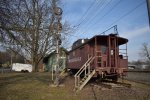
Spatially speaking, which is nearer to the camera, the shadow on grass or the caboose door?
the caboose door

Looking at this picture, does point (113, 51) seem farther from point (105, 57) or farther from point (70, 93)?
point (70, 93)

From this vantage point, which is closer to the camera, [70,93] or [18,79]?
[70,93]

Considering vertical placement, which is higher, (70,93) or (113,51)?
(113,51)

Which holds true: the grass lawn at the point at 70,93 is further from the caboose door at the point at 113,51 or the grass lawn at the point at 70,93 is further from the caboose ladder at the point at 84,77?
the caboose door at the point at 113,51

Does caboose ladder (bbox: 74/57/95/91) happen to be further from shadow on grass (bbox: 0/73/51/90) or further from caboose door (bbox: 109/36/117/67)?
shadow on grass (bbox: 0/73/51/90)

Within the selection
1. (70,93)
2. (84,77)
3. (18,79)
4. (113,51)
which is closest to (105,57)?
(113,51)

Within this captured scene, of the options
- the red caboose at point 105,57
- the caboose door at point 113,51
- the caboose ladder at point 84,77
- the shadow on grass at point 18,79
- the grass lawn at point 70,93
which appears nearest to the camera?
the grass lawn at point 70,93

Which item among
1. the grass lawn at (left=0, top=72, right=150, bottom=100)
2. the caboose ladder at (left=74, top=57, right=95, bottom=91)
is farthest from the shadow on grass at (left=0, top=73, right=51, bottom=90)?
the caboose ladder at (left=74, top=57, right=95, bottom=91)

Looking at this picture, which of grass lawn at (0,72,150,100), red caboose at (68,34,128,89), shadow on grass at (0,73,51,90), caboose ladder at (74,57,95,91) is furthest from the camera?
shadow on grass at (0,73,51,90)

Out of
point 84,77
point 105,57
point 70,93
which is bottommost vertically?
point 70,93

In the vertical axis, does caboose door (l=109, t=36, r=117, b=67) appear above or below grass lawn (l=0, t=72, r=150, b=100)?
above

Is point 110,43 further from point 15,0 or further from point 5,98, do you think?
point 5,98

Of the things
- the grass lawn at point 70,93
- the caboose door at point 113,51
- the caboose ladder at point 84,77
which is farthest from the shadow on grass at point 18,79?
the caboose door at point 113,51

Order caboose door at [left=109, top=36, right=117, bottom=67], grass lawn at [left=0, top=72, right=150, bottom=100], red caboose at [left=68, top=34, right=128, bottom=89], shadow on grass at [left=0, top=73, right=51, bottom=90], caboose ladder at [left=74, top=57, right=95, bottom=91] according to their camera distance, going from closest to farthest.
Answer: grass lawn at [left=0, top=72, right=150, bottom=100], caboose ladder at [left=74, top=57, right=95, bottom=91], red caboose at [left=68, top=34, right=128, bottom=89], caboose door at [left=109, top=36, right=117, bottom=67], shadow on grass at [left=0, top=73, right=51, bottom=90]
